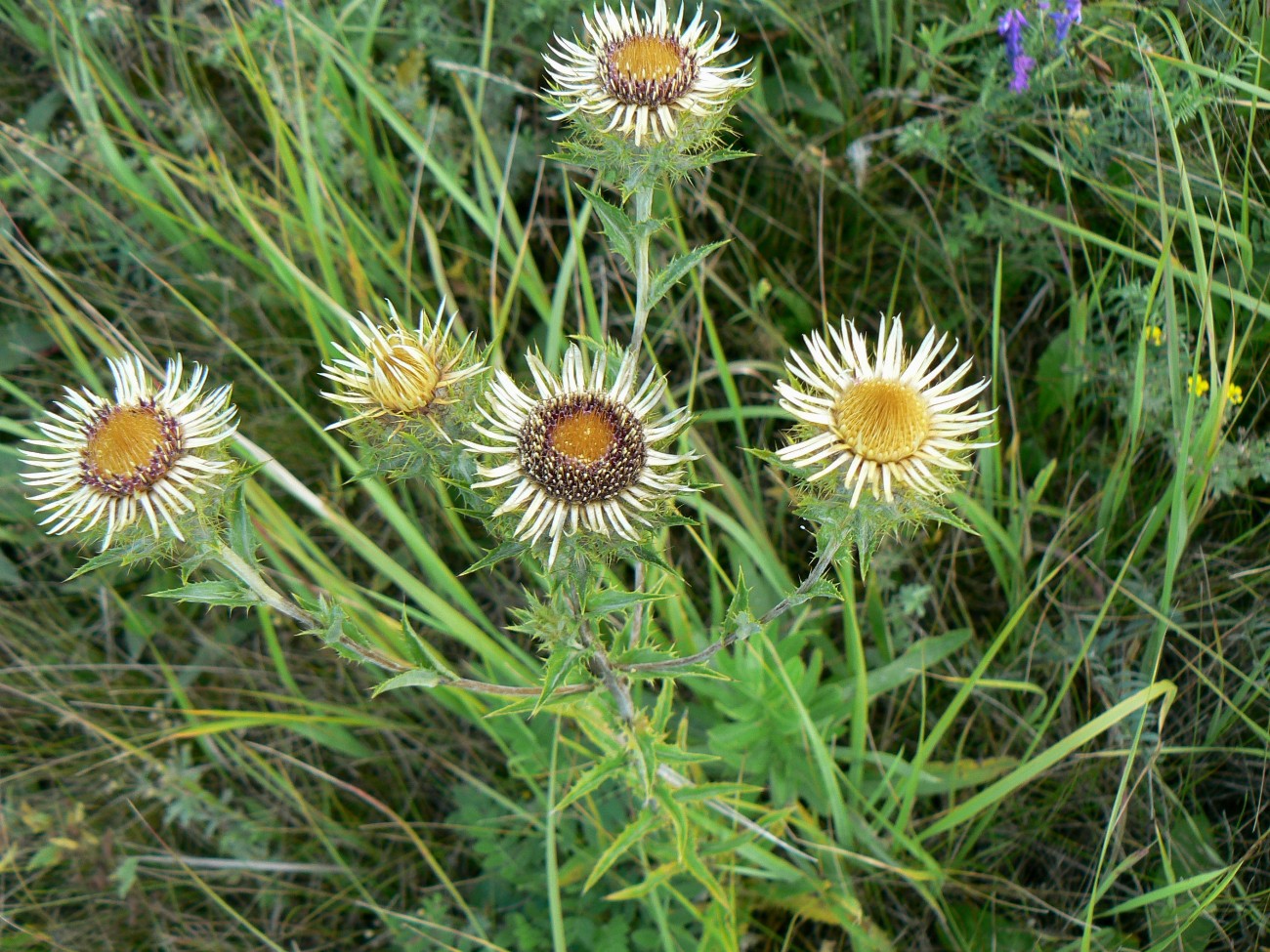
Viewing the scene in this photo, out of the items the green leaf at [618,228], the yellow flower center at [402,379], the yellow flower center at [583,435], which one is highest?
the green leaf at [618,228]

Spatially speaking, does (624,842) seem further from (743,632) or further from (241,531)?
(241,531)

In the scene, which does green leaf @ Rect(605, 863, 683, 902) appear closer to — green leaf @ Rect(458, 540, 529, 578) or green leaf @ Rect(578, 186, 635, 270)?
green leaf @ Rect(458, 540, 529, 578)

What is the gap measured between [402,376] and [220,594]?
54 centimetres

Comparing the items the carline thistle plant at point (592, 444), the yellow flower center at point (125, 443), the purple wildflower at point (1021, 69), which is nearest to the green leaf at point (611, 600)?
the carline thistle plant at point (592, 444)

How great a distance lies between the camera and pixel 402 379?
1.59 meters

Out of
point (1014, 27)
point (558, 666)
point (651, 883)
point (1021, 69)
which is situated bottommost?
point (651, 883)

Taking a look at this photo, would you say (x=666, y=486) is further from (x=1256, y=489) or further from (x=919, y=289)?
(x=1256, y=489)

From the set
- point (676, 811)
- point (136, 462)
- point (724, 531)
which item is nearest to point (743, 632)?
point (676, 811)

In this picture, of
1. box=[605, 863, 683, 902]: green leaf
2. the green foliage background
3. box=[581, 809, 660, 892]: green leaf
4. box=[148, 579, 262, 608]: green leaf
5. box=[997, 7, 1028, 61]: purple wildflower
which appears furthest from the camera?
box=[997, 7, 1028, 61]: purple wildflower

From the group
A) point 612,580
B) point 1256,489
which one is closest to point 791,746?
point 612,580

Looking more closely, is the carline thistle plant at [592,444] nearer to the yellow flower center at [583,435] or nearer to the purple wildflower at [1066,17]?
the yellow flower center at [583,435]

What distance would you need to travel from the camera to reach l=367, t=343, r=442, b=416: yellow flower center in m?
1.59

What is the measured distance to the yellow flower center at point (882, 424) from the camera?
1488 millimetres

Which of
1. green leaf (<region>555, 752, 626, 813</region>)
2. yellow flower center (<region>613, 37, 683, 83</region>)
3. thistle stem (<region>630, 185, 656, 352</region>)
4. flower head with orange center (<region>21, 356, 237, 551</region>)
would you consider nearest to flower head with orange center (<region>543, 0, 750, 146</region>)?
yellow flower center (<region>613, 37, 683, 83</region>)
